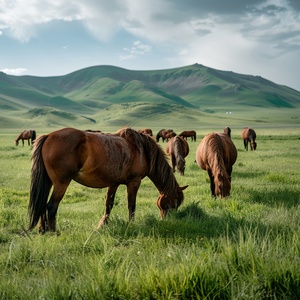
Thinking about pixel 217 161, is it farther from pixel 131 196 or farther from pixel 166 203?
pixel 131 196

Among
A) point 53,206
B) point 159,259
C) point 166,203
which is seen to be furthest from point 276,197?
point 159,259

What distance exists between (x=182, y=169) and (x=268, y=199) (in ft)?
19.5

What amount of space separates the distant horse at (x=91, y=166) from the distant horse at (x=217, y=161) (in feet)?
5.09

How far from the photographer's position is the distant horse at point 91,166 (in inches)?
210

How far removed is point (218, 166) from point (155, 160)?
7.03ft

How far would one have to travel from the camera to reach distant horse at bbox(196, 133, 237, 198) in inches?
299

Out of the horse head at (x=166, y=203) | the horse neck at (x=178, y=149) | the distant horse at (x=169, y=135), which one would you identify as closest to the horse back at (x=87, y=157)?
the horse head at (x=166, y=203)

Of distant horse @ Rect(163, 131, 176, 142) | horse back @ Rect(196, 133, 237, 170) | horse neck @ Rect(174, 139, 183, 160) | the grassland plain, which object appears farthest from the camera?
distant horse @ Rect(163, 131, 176, 142)

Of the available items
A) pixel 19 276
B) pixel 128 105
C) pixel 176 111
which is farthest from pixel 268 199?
pixel 128 105

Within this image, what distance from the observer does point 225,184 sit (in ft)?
Answer: 24.9

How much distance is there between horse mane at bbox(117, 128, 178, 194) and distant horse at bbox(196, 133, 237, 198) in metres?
1.56

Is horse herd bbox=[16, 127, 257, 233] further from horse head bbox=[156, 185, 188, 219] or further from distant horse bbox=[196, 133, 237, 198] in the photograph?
distant horse bbox=[196, 133, 237, 198]

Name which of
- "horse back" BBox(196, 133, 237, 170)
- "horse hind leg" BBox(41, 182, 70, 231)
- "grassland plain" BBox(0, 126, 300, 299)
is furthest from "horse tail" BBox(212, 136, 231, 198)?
"horse hind leg" BBox(41, 182, 70, 231)

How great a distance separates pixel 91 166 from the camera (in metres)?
5.59
